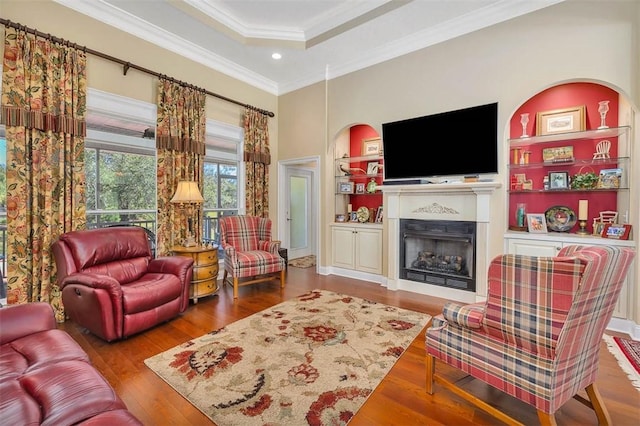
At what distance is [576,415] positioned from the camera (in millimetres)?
1756

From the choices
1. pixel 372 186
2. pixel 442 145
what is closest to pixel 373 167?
pixel 372 186

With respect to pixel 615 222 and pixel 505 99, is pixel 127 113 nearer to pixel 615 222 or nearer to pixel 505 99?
pixel 505 99

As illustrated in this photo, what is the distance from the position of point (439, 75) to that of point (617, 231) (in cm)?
262

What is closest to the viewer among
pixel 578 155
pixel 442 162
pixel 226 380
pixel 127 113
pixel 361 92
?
pixel 226 380

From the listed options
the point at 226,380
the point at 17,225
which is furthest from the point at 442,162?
the point at 17,225

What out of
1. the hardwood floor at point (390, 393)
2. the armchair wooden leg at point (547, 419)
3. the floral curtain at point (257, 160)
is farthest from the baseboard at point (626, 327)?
the floral curtain at point (257, 160)

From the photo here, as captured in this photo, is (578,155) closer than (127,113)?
Yes

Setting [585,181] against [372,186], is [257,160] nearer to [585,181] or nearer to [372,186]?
[372,186]

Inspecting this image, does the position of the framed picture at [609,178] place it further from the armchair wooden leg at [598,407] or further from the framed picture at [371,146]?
the framed picture at [371,146]

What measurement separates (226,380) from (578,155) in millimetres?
4233

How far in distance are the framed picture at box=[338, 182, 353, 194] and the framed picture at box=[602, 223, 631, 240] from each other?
10.5 feet

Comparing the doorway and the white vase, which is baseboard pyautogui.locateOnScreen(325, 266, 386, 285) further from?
the white vase

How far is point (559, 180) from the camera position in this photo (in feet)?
11.0

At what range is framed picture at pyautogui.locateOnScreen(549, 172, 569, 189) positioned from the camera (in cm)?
333
